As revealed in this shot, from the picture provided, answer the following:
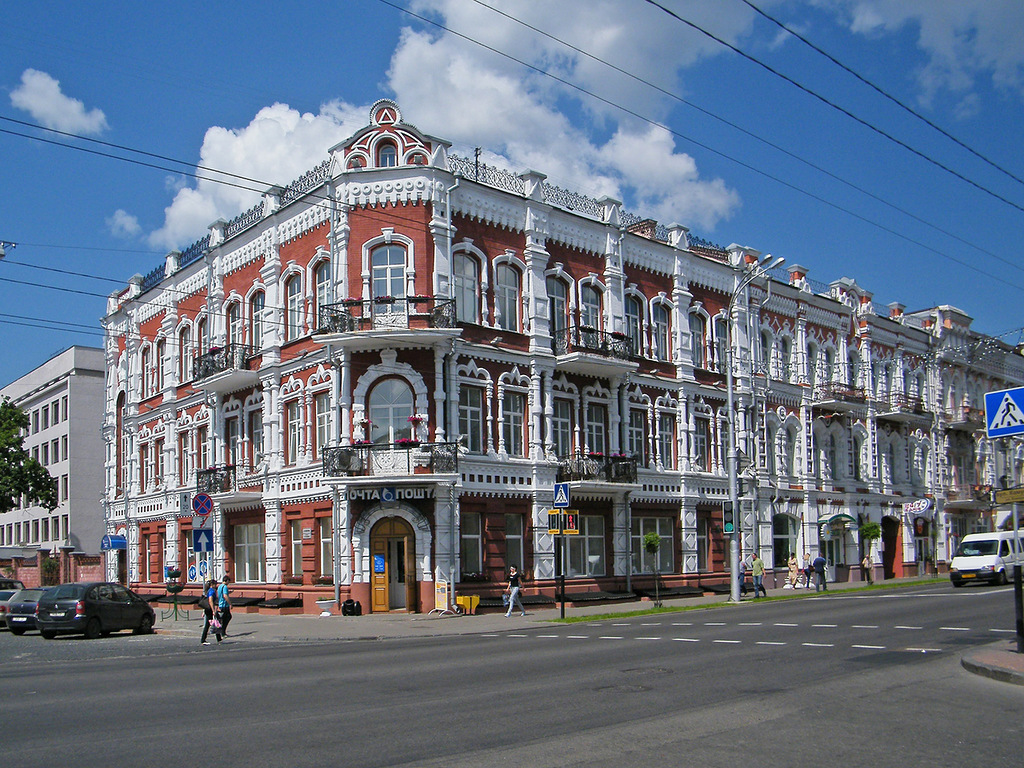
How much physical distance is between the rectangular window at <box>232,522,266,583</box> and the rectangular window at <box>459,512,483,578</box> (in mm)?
8637

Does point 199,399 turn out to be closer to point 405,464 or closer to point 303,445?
point 303,445

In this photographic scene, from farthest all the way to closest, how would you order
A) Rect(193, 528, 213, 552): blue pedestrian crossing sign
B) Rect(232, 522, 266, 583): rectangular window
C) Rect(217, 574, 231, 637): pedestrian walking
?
Rect(232, 522, 266, 583): rectangular window → Rect(193, 528, 213, 552): blue pedestrian crossing sign → Rect(217, 574, 231, 637): pedestrian walking

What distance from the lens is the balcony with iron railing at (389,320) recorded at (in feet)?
96.6

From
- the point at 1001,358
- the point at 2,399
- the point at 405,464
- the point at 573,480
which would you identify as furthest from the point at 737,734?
the point at 1001,358

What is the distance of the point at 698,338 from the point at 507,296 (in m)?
10.8

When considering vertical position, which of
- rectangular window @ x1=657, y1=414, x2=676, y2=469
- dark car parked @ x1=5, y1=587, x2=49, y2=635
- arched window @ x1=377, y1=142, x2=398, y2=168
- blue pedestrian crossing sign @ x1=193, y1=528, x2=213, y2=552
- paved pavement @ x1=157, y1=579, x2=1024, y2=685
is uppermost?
arched window @ x1=377, y1=142, x2=398, y2=168

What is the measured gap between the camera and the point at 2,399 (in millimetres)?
55812

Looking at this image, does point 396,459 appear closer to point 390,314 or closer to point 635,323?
point 390,314

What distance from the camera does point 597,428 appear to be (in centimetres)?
3584

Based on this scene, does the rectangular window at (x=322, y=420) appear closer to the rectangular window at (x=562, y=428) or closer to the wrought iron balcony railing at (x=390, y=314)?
the wrought iron balcony railing at (x=390, y=314)

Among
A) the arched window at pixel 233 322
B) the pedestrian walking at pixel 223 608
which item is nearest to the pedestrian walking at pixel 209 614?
the pedestrian walking at pixel 223 608

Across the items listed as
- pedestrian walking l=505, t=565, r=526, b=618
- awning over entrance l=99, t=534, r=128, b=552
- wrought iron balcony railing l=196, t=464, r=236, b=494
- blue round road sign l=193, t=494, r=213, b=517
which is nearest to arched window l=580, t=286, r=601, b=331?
pedestrian walking l=505, t=565, r=526, b=618

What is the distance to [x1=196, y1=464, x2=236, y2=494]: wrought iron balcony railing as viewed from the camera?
36.6 metres

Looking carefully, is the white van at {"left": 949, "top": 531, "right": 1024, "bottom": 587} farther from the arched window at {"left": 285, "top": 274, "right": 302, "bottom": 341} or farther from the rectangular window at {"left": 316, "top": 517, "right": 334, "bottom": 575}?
the arched window at {"left": 285, "top": 274, "right": 302, "bottom": 341}
